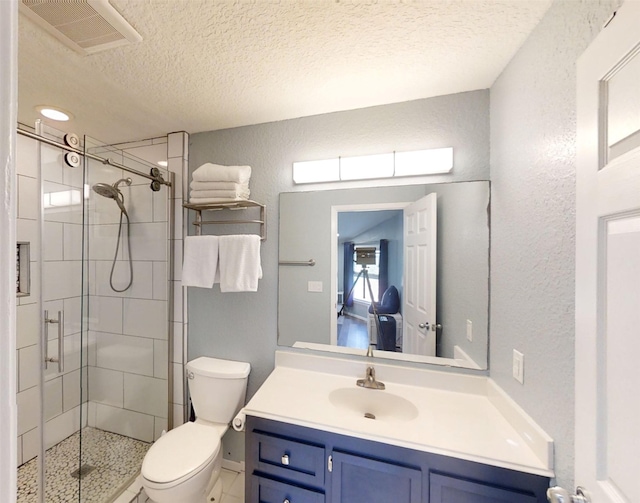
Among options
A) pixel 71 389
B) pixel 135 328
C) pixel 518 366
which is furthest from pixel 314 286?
pixel 71 389

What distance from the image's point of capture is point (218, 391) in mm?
1572

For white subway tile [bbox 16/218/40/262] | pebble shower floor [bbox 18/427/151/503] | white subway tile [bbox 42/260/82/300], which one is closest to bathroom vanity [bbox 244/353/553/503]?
pebble shower floor [bbox 18/427/151/503]

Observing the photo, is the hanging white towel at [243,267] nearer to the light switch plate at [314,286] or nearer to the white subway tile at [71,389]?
the light switch plate at [314,286]

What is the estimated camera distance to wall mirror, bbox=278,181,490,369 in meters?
1.35

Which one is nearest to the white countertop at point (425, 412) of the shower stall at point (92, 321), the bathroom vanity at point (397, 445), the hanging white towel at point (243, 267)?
the bathroom vanity at point (397, 445)

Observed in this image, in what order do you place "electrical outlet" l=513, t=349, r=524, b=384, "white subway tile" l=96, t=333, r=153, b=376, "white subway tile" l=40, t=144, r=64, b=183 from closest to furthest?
"electrical outlet" l=513, t=349, r=524, b=384, "white subway tile" l=40, t=144, r=64, b=183, "white subway tile" l=96, t=333, r=153, b=376

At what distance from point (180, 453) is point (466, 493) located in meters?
1.29

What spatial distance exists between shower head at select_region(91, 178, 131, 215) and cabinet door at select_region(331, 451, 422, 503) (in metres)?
1.87

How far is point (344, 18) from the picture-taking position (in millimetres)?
934

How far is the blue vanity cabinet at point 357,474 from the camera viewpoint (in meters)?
0.89

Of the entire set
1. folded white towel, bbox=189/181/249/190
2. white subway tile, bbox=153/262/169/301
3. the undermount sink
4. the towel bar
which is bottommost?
the undermount sink

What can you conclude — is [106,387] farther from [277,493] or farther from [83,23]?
[83,23]

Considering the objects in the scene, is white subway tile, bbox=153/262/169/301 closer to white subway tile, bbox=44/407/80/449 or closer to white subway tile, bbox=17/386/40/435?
white subway tile, bbox=44/407/80/449

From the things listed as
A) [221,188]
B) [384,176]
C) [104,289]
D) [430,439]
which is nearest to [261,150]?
[221,188]
